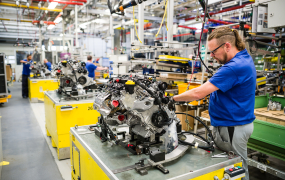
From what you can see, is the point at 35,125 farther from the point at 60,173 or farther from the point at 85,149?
the point at 85,149

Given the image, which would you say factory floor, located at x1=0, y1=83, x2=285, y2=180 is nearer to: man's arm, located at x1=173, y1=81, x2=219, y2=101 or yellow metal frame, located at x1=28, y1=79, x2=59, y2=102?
yellow metal frame, located at x1=28, y1=79, x2=59, y2=102

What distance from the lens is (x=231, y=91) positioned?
1.45m

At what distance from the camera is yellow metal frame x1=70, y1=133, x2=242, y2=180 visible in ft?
4.33

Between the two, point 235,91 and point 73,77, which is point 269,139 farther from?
point 73,77

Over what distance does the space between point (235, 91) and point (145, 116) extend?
2.21 ft

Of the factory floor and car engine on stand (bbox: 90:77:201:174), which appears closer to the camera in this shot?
car engine on stand (bbox: 90:77:201:174)

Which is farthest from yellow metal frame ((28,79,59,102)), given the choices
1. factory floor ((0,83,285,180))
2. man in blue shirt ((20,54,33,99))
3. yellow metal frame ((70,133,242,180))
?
yellow metal frame ((70,133,242,180))

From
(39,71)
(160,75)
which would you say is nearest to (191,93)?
(160,75)

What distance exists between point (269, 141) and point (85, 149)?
2.11 metres

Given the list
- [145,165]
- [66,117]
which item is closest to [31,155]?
[66,117]

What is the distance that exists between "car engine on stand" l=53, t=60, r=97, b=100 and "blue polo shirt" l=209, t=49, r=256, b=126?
8.39ft

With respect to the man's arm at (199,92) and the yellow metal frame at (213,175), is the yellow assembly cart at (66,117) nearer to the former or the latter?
the man's arm at (199,92)

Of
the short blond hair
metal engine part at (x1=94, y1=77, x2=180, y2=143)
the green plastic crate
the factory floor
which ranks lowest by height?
the factory floor

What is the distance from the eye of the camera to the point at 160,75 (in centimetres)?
380
